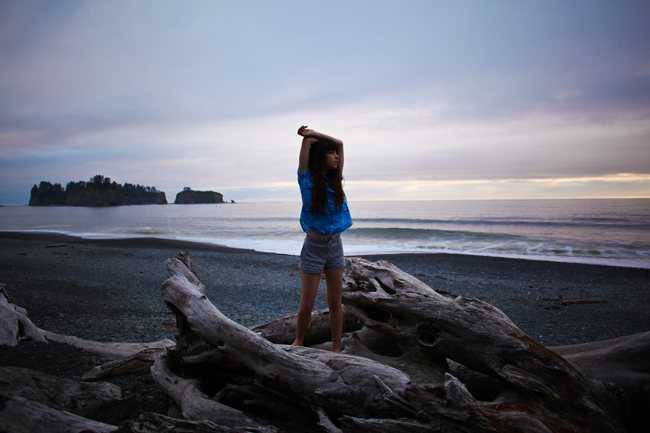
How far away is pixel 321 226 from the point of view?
331 centimetres

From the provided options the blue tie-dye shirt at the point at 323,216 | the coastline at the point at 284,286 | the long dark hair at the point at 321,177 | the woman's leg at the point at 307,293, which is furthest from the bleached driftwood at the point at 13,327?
the long dark hair at the point at 321,177

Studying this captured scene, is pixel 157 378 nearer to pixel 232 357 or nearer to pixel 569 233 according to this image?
pixel 232 357

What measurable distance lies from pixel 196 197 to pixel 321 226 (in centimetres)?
17844

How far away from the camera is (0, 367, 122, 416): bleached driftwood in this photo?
2770mm

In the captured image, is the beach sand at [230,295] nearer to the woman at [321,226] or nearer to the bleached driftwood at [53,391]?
the bleached driftwood at [53,391]

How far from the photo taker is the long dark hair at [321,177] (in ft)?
10.9

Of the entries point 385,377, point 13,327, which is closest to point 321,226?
point 385,377

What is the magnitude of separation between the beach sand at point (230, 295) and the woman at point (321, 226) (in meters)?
1.79

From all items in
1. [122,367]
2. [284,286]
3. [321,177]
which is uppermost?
[321,177]

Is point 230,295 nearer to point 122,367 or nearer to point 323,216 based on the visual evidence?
point 122,367

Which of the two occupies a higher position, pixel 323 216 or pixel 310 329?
pixel 323 216

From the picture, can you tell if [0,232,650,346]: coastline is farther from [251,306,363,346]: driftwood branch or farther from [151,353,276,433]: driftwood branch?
[151,353,276,433]: driftwood branch

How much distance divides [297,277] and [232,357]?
28.5ft

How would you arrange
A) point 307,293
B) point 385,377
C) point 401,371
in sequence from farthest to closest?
1. point 307,293
2. point 401,371
3. point 385,377
